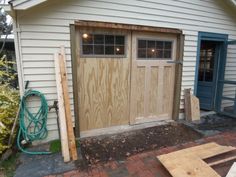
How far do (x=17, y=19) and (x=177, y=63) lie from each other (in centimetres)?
330

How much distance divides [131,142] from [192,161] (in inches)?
46.0

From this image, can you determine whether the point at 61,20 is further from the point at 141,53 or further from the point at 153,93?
the point at 153,93

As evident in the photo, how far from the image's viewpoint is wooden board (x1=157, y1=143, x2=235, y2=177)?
215 cm

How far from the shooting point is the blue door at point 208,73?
470 cm

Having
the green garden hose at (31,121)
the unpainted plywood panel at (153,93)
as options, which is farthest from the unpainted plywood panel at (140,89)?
the green garden hose at (31,121)

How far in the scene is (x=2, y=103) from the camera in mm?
3102

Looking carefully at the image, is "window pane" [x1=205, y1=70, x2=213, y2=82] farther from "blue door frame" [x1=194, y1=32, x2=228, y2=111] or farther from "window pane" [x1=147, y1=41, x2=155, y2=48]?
"window pane" [x1=147, y1=41, x2=155, y2=48]

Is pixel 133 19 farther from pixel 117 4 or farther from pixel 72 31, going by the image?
pixel 72 31

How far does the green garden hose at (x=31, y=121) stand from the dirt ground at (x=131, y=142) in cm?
80

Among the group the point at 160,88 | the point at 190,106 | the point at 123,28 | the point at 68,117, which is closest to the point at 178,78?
the point at 160,88

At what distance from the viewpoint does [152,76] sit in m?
3.87

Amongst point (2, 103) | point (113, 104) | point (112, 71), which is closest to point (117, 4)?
point (112, 71)

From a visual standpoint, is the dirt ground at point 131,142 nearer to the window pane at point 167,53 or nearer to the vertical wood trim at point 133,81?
the vertical wood trim at point 133,81

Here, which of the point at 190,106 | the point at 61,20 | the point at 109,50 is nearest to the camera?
the point at 61,20
